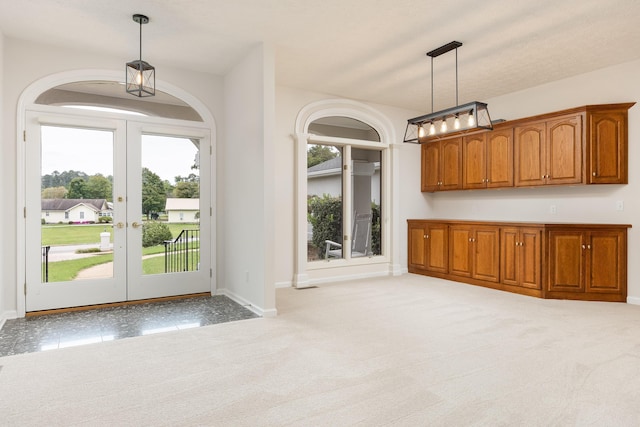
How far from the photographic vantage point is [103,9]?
11.3 ft

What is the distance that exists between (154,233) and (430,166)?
4570 mm

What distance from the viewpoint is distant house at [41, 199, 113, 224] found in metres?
4.30

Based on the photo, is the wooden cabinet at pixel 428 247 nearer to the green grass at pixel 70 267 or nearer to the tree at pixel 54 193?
the green grass at pixel 70 267

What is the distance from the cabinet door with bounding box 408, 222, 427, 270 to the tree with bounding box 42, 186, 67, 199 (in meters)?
5.03

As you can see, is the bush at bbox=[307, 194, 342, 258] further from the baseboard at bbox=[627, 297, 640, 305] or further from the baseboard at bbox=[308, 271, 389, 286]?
the baseboard at bbox=[627, 297, 640, 305]

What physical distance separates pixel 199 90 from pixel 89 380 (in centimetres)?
366

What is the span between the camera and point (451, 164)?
648 cm

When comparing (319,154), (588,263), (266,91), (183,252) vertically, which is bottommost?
(588,263)

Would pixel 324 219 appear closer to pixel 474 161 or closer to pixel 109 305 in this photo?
pixel 474 161

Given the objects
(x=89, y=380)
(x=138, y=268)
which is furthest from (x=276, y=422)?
(x=138, y=268)

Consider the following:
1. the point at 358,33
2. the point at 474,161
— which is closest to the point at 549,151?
the point at 474,161

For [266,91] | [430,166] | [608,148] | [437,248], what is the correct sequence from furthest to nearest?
[430,166] < [437,248] < [608,148] < [266,91]

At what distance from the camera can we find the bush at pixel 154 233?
4.83 metres

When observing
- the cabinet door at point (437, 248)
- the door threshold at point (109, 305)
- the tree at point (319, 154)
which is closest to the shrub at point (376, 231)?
the cabinet door at point (437, 248)
